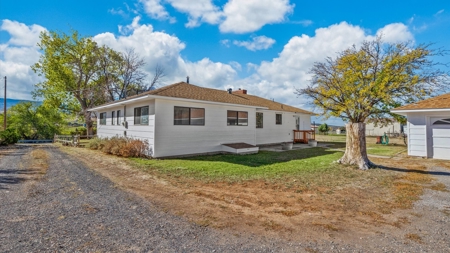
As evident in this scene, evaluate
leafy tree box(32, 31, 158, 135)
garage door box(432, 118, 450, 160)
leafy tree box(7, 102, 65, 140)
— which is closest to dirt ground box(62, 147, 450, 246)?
garage door box(432, 118, 450, 160)

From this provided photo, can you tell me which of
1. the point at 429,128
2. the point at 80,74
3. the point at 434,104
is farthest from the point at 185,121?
the point at 80,74

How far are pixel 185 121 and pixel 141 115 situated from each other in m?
2.41

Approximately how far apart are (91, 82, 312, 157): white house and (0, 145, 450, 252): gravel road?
564cm

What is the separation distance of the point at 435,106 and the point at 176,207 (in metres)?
12.6

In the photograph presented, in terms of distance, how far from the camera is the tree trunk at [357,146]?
27.2 feet

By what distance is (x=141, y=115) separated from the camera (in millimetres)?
11508

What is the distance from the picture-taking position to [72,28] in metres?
24.7

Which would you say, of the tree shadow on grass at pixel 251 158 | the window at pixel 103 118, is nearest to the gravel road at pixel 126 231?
the tree shadow on grass at pixel 251 158

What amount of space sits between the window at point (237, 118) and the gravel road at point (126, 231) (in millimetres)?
8741

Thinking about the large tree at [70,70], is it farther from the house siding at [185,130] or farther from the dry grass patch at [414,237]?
the dry grass patch at [414,237]

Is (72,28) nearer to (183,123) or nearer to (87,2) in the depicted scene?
(87,2)

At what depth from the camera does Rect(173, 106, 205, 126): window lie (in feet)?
35.4

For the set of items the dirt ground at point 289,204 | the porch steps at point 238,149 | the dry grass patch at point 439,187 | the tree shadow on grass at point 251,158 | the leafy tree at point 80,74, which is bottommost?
the dirt ground at point 289,204

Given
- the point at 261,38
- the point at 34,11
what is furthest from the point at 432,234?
the point at 34,11
